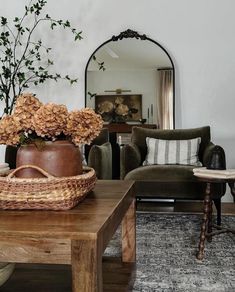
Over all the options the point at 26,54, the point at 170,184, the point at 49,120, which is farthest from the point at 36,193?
the point at 26,54

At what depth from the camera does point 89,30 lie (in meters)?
4.38

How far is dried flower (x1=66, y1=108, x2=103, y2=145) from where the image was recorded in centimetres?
148

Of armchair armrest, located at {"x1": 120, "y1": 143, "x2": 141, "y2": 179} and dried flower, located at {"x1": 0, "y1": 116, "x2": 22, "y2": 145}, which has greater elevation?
dried flower, located at {"x1": 0, "y1": 116, "x2": 22, "y2": 145}

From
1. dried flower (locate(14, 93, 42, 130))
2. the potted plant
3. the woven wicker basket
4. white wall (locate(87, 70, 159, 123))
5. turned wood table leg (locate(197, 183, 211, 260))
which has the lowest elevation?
turned wood table leg (locate(197, 183, 211, 260))

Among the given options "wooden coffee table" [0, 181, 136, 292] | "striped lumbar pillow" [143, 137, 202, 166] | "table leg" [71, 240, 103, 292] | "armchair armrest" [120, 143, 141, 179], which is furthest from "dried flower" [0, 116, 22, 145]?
"striped lumbar pillow" [143, 137, 202, 166]

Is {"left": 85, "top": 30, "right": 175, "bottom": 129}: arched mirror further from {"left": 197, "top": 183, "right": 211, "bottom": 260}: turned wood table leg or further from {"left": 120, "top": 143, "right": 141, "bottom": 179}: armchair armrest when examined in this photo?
{"left": 197, "top": 183, "right": 211, "bottom": 260}: turned wood table leg

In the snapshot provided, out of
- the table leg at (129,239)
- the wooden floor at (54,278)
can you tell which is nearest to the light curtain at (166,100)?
the table leg at (129,239)

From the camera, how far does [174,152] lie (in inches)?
144

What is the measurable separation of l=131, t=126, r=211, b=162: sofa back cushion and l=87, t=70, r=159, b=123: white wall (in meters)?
0.46

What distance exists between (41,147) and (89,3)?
3.35 metres

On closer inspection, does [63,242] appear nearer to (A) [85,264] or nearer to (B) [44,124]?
(A) [85,264]

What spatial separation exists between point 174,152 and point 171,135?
0.25m

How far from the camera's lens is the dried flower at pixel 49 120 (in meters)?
1.39

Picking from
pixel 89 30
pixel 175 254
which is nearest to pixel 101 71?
pixel 89 30
